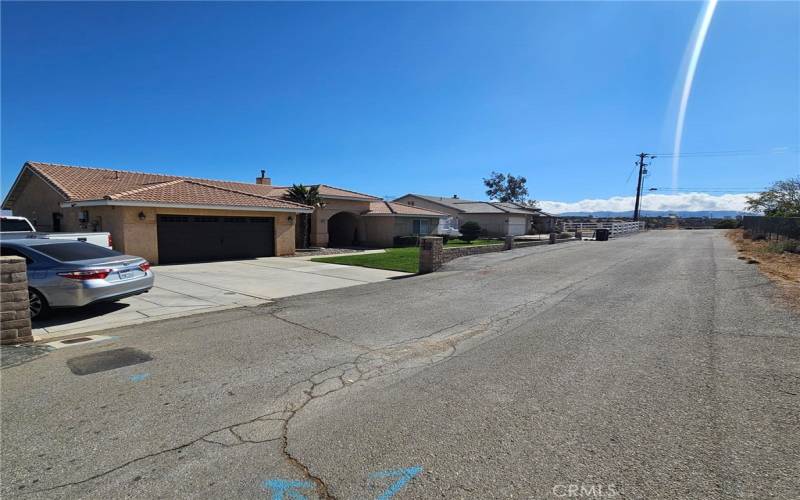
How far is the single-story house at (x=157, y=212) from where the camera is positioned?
16266 mm

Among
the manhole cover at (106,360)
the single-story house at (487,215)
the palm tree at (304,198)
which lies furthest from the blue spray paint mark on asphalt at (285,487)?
the single-story house at (487,215)

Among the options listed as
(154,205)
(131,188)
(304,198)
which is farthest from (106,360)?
(304,198)

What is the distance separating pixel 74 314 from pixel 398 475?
813 centimetres

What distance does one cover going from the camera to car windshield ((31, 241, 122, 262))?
296 inches

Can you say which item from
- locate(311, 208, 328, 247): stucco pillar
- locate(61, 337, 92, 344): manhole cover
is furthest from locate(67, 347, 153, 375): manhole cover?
locate(311, 208, 328, 247): stucco pillar

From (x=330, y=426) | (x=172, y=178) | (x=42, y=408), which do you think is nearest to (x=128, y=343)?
(x=42, y=408)

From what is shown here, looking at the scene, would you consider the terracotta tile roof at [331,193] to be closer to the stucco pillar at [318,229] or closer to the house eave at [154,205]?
the stucco pillar at [318,229]

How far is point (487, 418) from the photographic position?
3.60 m

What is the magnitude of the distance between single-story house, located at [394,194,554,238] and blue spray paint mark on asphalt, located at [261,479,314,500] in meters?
37.0

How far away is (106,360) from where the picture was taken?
528 cm

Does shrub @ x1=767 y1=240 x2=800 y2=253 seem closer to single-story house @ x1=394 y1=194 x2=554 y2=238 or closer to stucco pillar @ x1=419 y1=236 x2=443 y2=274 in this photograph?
stucco pillar @ x1=419 y1=236 x2=443 y2=274

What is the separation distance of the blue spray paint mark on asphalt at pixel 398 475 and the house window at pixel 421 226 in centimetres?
2896

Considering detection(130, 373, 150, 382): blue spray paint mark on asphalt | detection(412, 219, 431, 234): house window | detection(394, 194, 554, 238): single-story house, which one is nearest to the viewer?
detection(130, 373, 150, 382): blue spray paint mark on asphalt

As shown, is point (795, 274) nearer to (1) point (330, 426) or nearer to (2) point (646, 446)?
(2) point (646, 446)
